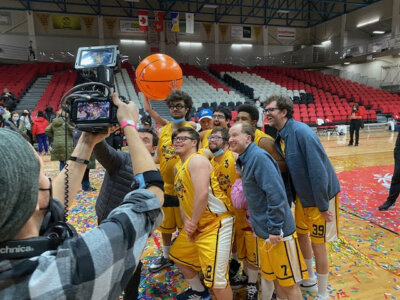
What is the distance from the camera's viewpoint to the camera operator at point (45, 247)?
589mm

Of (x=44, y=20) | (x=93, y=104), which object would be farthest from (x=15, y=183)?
(x=44, y=20)

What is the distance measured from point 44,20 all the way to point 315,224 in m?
20.1

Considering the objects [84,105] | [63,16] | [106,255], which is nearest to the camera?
[106,255]

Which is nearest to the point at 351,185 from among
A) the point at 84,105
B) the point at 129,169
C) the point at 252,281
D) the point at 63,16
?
the point at 252,281

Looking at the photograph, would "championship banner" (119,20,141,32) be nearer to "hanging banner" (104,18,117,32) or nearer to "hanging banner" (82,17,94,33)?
"hanging banner" (104,18,117,32)

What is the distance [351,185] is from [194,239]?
4.27 m

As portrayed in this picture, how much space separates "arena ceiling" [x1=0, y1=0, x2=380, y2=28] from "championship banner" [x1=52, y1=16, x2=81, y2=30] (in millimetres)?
471

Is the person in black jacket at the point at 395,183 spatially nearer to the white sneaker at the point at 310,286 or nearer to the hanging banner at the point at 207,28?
the white sneaker at the point at 310,286

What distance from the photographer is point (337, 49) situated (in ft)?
62.8

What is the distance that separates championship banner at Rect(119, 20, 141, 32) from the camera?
1841 centimetres

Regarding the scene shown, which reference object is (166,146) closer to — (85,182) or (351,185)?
(85,182)

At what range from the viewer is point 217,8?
64.8 ft

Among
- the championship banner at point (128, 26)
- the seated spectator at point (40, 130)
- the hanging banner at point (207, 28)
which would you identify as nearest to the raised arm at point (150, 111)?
the seated spectator at point (40, 130)

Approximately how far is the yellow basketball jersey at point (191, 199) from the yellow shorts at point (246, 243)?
322mm
